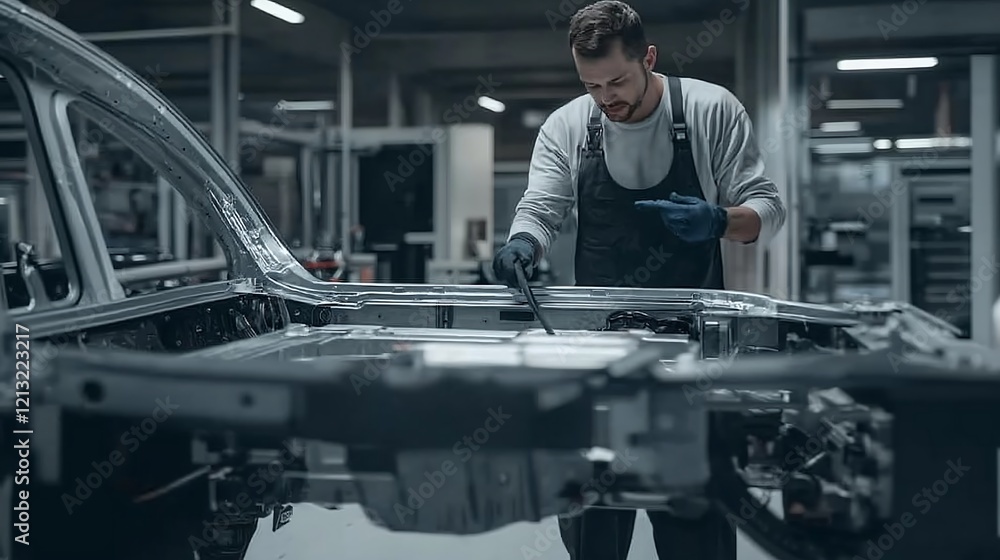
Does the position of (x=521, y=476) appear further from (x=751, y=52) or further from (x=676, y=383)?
(x=751, y=52)

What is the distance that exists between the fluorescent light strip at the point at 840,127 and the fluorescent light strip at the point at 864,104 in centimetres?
9

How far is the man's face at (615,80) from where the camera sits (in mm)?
2129

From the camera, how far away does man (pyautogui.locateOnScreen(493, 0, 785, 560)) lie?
2.13 metres

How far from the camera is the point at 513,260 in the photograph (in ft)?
6.07

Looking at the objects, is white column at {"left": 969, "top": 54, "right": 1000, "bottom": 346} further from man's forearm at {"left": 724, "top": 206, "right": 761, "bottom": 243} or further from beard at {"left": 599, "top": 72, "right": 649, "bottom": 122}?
beard at {"left": 599, "top": 72, "right": 649, "bottom": 122}

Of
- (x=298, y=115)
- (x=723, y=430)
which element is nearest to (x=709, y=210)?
(x=723, y=430)

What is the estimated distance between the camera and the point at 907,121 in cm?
543

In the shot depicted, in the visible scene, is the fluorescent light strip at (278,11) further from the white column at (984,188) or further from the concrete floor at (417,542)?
the concrete floor at (417,542)

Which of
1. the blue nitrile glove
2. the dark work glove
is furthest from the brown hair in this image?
the dark work glove
